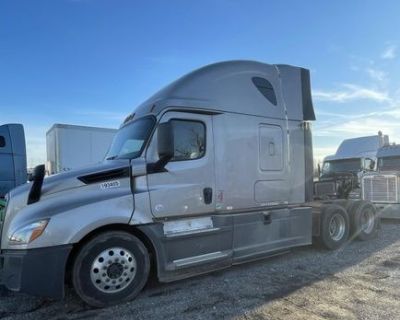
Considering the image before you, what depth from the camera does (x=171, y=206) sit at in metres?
6.14

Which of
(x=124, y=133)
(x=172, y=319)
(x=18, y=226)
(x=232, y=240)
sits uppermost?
(x=124, y=133)

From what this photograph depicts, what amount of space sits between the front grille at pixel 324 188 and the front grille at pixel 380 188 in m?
1.75

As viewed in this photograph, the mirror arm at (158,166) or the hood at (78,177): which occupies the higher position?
the mirror arm at (158,166)

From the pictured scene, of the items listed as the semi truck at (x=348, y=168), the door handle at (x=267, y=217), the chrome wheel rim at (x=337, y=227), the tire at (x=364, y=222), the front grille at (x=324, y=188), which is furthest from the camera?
the semi truck at (x=348, y=168)

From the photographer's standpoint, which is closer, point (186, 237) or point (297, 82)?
point (186, 237)

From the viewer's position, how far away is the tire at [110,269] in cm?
537

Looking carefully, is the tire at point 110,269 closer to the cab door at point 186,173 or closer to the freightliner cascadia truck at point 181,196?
the freightliner cascadia truck at point 181,196

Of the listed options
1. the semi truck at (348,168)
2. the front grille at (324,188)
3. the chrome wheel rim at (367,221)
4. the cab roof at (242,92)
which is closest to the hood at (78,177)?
the cab roof at (242,92)

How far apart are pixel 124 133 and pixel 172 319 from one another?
123 inches

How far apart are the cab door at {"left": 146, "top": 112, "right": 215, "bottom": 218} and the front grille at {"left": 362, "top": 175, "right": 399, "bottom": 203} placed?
8022 millimetres

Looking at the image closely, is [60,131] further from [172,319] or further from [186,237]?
[172,319]

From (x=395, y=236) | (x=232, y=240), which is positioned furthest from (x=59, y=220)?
(x=395, y=236)

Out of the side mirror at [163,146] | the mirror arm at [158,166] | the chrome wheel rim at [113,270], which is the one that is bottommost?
the chrome wheel rim at [113,270]

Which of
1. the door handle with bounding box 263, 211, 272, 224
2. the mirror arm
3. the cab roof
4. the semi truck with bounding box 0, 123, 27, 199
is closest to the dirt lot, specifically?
the door handle with bounding box 263, 211, 272, 224
